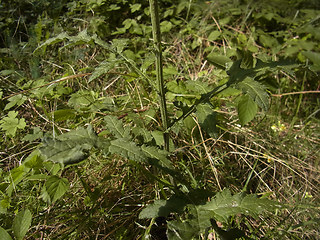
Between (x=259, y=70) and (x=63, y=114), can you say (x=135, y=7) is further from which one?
(x=259, y=70)

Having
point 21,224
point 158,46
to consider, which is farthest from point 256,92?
point 21,224

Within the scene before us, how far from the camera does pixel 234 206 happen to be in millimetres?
1123

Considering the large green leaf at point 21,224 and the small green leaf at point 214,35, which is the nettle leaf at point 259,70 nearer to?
the large green leaf at point 21,224

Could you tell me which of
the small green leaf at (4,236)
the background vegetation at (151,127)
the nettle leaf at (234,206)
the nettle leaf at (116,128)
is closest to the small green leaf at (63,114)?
the background vegetation at (151,127)

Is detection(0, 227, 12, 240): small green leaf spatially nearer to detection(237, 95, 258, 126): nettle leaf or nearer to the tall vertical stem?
the tall vertical stem

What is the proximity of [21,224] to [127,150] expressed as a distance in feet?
2.55

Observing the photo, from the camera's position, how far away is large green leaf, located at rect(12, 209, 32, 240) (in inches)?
53.1

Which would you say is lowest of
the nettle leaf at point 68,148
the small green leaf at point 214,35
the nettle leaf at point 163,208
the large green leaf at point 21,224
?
the large green leaf at point 21,224

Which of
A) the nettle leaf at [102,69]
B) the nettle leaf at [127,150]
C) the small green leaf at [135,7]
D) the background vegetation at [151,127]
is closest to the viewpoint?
the nettle leaf at [127,150]

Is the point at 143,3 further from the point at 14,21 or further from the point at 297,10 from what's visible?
the point at 297,10

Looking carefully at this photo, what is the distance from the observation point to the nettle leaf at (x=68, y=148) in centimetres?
90

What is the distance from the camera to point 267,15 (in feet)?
10.7

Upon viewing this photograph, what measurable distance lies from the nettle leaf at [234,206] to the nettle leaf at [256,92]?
14.9 inches

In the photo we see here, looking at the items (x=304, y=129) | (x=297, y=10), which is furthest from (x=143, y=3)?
(x=304, y=129)
